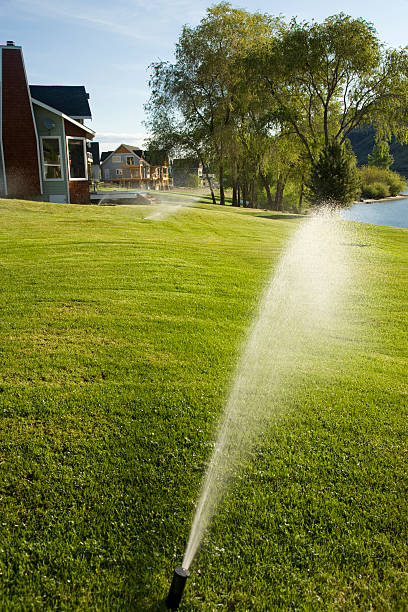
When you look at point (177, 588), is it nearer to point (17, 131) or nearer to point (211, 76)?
point (17, 131)

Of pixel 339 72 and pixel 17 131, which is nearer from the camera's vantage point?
pixel 17 131

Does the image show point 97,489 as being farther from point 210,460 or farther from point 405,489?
point 405,489

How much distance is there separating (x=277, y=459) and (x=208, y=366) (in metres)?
1.40

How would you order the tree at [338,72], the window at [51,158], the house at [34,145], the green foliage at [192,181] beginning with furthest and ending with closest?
the green foliage at [192,181] < the tree at [338,72] < the window at [51,158] < the house at [34,145]

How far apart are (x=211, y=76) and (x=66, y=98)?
15307 millimetres

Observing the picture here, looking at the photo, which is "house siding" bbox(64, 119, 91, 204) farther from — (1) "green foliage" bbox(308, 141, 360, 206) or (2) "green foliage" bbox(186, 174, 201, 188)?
(2) "green foliage" bbox(186, 174, 201, 188)

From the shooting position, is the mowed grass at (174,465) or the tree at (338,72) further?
the tree at (338,72)

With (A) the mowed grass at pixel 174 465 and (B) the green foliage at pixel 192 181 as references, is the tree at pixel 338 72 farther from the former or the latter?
(B) the green foliage at pixel 192 181

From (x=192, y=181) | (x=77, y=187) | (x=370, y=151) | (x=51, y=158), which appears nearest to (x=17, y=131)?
(x=51, y=158)

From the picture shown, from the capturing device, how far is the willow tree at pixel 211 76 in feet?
112

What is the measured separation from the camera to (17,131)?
64.5ft

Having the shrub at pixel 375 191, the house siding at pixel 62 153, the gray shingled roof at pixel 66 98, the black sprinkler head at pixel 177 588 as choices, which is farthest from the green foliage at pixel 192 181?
the black sprinkler head at pixel 177 588

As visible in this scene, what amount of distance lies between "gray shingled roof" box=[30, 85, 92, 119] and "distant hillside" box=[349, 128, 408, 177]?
62.8 metres

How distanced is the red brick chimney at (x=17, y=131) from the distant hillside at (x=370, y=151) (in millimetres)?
68422
